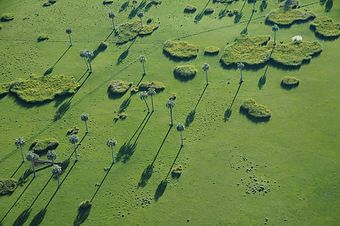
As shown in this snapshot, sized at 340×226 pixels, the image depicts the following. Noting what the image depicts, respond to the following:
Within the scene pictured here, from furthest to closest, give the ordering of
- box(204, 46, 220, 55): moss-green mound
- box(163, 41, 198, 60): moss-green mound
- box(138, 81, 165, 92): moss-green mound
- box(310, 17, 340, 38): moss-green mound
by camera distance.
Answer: box(310, 17, 340, 38): moss-green mound, box(204, 46, 220, 55): moss-green mound, box(163, 41, 198, 60): moss-green mound, box(138, 81, 165, 92): moss-green mound

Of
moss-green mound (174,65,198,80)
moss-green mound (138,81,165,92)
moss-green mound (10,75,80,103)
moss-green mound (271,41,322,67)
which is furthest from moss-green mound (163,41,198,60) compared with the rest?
moss-green mound (10,75,80,103)

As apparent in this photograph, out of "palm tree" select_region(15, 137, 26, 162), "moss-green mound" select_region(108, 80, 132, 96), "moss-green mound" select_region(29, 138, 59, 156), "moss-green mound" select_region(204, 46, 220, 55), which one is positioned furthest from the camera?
"moss-green mound" select_region(204, 46, 220, 55)

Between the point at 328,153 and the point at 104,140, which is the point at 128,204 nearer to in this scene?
the point at 104,140

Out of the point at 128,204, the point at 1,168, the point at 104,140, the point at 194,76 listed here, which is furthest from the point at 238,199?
the point at 1,168

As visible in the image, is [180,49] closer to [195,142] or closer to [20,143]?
[195,142]

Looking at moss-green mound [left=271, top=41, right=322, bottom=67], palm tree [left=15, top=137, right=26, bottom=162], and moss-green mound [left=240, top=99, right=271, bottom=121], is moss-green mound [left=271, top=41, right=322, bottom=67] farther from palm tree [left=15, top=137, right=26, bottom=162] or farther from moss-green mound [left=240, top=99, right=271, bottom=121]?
palm tree [left=15, top=137, right=26, bottom=162]
